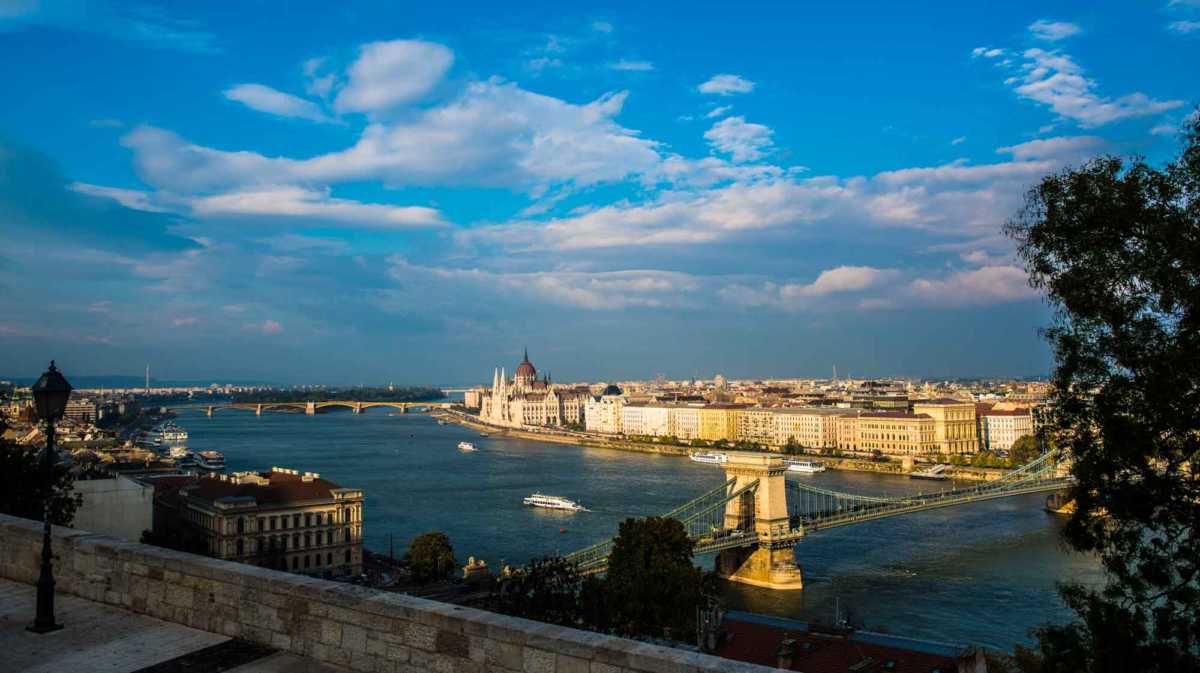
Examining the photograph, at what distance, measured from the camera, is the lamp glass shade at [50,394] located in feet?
11.3

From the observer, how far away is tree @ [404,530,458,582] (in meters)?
15.1

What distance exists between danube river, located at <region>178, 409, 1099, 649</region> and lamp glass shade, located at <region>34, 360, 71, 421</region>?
13.8 ft

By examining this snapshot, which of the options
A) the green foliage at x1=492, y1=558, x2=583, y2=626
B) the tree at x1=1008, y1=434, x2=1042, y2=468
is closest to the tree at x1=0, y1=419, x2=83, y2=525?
the green foliage at x1=492, y1=558, x2=583, y2=626

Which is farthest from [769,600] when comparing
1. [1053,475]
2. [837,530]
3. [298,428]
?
[298,428]

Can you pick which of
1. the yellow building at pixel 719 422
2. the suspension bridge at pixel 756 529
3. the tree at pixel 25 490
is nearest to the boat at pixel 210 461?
the suspension bridge at pixel 756 529

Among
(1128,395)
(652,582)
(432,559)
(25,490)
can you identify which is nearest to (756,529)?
(652,582)

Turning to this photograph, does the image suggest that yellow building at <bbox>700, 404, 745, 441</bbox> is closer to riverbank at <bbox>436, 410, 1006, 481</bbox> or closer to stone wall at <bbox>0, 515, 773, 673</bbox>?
riverbank at <bbox>436, 410, 1006, 481</bbox>

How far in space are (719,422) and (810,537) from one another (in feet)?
113

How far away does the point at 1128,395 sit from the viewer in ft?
11.5

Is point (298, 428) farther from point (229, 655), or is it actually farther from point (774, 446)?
point (229, 655)

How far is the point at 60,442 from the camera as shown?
3447cm

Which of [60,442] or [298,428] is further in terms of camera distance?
[298,428]

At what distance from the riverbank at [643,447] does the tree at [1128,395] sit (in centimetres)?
3286

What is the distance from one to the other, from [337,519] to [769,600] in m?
8.65
